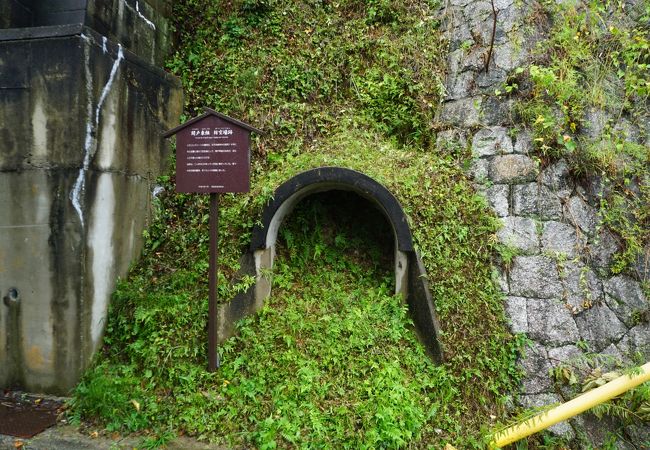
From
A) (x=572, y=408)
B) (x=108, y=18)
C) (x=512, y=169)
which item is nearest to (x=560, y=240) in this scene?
(x=512, y=169)

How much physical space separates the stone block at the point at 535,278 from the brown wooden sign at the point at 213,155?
3214mm

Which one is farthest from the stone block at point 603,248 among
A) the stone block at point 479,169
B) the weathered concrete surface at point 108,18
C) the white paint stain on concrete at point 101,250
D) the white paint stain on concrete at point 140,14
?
the white paint stain on concrete at point 140,14

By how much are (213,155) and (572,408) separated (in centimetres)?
405

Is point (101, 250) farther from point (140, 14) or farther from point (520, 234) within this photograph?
point (520, 234)

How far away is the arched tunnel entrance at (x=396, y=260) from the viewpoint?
434 centimetres

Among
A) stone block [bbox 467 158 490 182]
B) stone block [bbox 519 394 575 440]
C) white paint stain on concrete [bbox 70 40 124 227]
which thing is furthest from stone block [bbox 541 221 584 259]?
white paint stain on concrete [bbox 70 40 124 227]

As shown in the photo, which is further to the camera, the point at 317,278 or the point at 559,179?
the point at 317,278

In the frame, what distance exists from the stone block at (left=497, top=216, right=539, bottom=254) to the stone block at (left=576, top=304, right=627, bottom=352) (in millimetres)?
869

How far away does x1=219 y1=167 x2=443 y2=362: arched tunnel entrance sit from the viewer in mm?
4340

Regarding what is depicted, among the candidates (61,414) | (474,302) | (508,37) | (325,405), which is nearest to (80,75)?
(61,414)

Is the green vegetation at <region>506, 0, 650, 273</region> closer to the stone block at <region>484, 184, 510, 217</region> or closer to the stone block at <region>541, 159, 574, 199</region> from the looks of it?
the stone block at <region>541, 159, 574, 199</region>

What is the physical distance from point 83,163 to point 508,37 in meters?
5.85

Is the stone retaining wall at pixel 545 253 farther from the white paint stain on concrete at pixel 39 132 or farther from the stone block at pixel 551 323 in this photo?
the white paint stain on concrete at pixel 39 132

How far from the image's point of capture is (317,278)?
16.5ft
